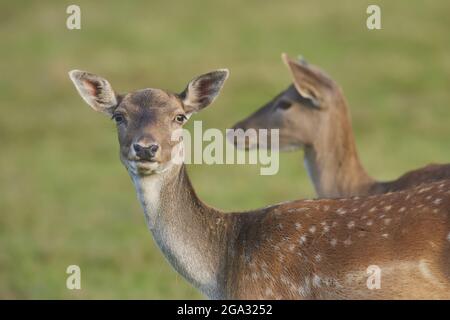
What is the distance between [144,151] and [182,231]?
60 centimetres

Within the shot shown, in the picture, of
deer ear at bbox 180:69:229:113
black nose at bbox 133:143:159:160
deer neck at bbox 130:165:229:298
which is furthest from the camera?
deer ear at bbox 180:69:229:113

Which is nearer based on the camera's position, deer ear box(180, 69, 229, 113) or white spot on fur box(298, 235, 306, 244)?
white spot on fur box(298, 235, 306, 244)

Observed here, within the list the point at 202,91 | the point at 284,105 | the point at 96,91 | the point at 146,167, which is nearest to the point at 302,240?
the point at 146,167

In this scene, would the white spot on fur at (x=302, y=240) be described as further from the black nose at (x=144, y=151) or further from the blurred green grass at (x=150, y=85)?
the blurred green grass at (x=150, y=85)

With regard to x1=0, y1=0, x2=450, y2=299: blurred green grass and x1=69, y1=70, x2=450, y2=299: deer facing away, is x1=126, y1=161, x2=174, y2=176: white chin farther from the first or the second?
x1=0, y1=0, x2=450, y2=299: blurred green grass

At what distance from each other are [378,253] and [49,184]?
1109cm

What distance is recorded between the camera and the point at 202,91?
7219 millimetres

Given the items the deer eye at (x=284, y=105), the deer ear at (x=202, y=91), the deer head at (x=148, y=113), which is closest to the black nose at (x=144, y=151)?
the deer head at (x=148, y=113)

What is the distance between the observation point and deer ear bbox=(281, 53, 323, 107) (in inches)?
378

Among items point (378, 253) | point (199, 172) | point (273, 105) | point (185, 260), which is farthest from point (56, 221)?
point (378, 253)

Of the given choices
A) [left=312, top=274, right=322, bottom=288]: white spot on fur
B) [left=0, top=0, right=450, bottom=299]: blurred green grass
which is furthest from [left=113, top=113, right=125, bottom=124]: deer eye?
[left=0, top=0, right=450, bottom=299]: blurred green grass

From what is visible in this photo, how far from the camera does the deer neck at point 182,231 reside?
6719 mm

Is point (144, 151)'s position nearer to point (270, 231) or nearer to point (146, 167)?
point (146, 167)

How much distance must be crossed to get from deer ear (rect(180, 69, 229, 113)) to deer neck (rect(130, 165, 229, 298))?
465mm
